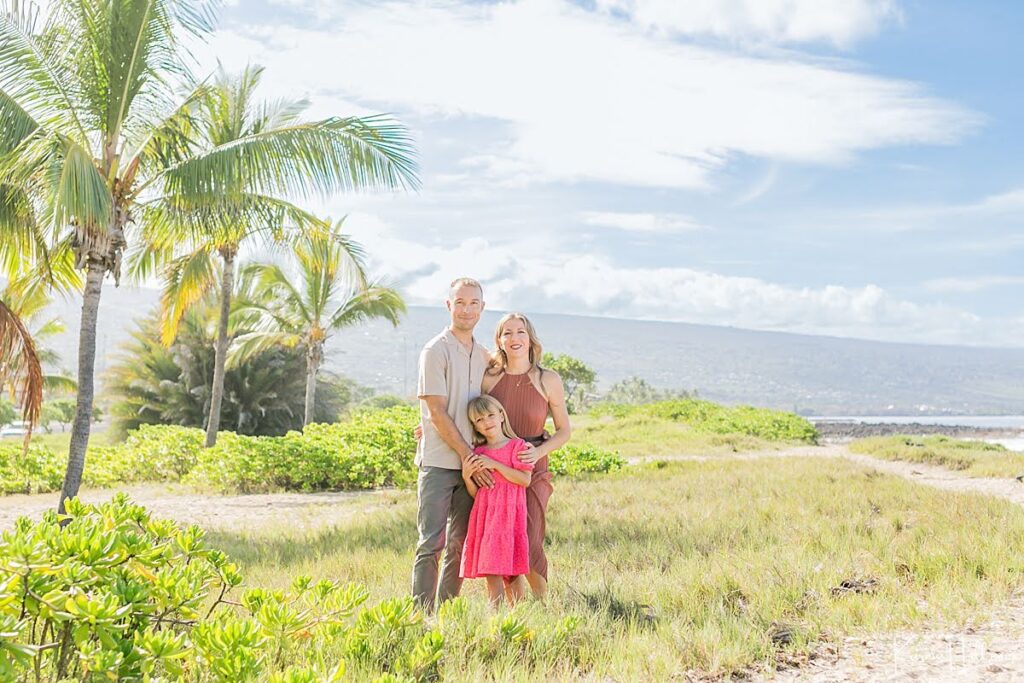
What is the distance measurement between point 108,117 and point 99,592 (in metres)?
9.65

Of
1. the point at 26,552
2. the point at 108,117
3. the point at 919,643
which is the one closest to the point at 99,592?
the point at 26,552

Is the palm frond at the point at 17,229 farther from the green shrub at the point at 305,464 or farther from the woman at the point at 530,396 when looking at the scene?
the woman at the point at 530,396

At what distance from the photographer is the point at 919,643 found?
444 centimetres

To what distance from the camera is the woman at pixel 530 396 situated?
16.0ft

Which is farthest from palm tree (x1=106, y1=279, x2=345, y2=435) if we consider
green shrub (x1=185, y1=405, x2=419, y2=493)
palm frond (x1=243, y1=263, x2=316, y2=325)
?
green shrub (x1=185, y1=405, x2=419, y2=493)

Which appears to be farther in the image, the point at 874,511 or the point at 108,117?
the point at 108,117

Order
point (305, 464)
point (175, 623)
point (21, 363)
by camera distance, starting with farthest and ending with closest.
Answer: point (305, 464)
point (21, 363)
point (175, 623)

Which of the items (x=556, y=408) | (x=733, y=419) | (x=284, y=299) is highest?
(x=284, y=299)

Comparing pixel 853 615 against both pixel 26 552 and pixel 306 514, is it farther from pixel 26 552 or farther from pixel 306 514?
pixel 306 514

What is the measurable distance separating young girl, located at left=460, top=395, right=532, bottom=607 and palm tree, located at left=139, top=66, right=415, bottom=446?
670 cm

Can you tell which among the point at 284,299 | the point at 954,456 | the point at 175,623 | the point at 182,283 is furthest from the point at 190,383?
the point at 175,623

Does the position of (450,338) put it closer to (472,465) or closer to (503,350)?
(503,350)

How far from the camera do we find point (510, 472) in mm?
4664

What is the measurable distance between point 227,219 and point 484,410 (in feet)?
28.3
